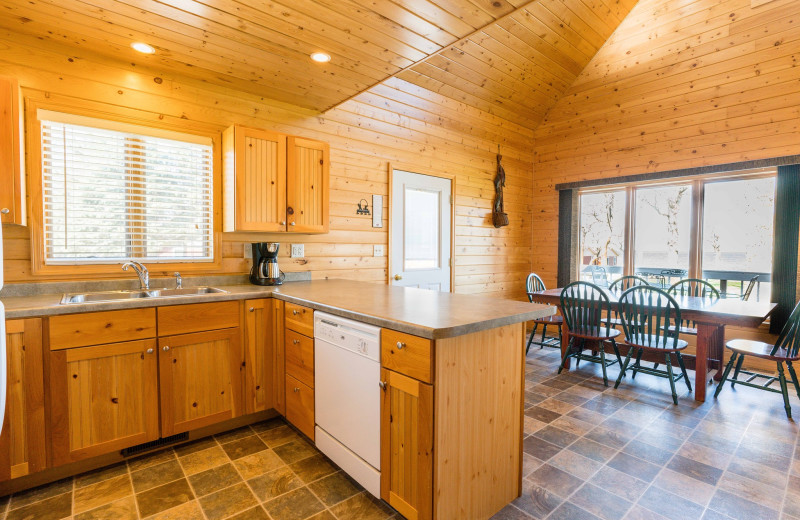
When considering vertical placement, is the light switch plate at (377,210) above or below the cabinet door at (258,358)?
above

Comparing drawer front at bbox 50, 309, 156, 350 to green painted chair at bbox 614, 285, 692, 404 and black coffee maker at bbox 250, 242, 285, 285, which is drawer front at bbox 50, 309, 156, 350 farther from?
green painted chair at bbox 614, 285, 692, 404

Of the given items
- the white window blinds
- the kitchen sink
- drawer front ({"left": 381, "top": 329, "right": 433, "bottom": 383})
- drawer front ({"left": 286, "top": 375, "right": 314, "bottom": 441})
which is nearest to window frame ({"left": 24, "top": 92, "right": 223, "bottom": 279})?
the white window blinds

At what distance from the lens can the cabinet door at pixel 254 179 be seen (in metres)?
2.75

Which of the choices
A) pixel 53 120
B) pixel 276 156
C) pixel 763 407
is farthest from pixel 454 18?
pixel 763 407

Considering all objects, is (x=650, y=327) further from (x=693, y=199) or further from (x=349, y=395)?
(x=349, y=395)

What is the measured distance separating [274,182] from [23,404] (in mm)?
1810

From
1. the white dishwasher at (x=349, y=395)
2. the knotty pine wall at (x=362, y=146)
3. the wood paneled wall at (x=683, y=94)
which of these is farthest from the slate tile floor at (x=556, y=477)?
the wood paneled wall at (x=683, y=94)

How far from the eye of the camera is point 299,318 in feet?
7.75

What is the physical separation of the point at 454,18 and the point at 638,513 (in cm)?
250

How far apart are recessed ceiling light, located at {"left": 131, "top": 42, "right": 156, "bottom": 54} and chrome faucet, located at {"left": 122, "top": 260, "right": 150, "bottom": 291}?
1278 millimetres

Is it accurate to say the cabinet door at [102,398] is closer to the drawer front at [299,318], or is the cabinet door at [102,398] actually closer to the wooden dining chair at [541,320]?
the drawer front at [299,318]

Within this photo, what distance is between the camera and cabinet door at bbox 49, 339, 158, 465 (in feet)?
6.57

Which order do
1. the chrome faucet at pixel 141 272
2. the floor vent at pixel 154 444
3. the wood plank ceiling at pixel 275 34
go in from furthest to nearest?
1. the chrome faucet at pixel 141 272
2. the floor vent at pixel 154 444
3. the wood plank ceiling at pixel 275 34

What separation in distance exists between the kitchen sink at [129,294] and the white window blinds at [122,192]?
22 centimetres
